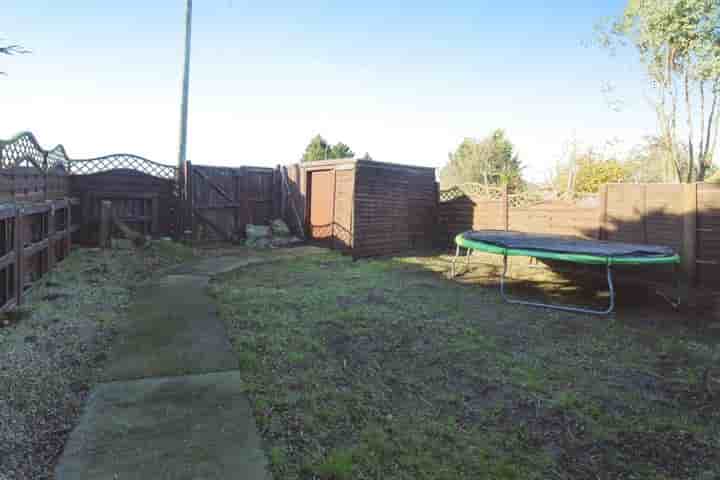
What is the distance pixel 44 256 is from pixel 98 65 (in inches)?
224

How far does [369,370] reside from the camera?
2.76m

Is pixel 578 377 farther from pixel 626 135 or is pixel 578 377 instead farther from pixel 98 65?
pixel 626 135

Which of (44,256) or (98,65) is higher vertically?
(98,65)

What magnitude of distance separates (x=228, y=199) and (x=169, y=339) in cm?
676

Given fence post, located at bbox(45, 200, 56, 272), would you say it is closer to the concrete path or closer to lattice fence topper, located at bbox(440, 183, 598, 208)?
the concrete path

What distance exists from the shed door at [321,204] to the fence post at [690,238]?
598 centimetres

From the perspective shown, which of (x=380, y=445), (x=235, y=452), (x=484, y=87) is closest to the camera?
(x=235, y=452)

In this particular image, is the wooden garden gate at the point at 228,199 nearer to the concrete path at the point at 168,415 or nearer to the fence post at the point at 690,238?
the concrete path at the point at 168,415

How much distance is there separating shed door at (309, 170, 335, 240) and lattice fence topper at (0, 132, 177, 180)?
3057 mm

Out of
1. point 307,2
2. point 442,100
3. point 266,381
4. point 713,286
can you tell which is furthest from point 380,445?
point 442,100

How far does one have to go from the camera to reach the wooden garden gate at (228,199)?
8.95 meters

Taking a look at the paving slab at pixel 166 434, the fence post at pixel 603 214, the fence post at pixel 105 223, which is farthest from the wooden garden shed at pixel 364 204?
the paving slab at pixel 166 434

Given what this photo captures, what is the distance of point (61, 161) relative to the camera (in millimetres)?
7043

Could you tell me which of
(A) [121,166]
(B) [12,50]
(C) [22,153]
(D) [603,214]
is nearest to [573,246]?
(D) [603,214]
